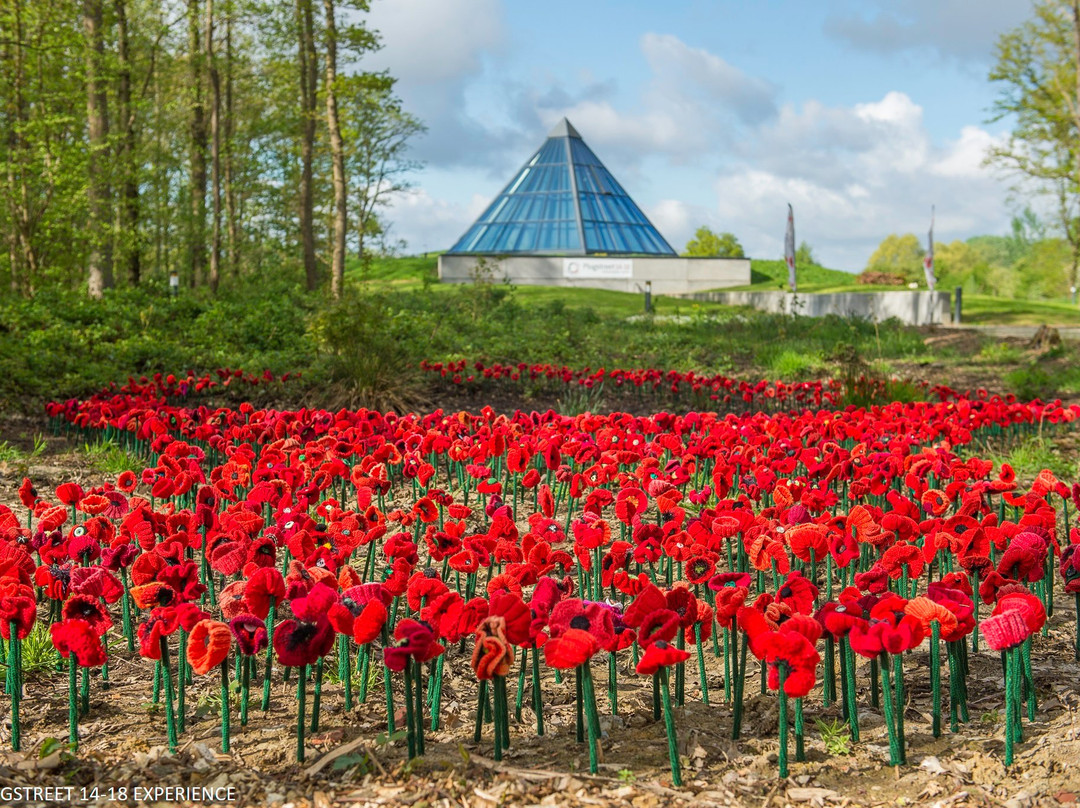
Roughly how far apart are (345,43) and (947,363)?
11.5 meters

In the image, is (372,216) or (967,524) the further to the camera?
(372,216)

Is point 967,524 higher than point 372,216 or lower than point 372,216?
lower

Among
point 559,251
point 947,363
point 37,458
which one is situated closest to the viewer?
point 37,458

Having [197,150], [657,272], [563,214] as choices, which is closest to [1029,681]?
[197,150]

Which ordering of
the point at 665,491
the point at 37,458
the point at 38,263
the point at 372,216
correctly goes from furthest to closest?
the point at 372,216
the point at 38,263
the point at 37,458
the point at 665,491

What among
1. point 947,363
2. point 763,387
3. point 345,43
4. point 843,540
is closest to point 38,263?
point 345,43

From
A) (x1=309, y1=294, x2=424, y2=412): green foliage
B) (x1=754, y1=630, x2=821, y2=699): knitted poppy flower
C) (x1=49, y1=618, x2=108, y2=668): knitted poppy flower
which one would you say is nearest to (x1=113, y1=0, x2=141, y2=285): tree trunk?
(x1=309, y1=294, x2=424, y2=412): green foliage

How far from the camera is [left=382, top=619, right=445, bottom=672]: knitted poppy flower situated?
7.20 ft

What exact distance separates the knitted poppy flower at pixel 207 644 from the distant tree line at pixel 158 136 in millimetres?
11516

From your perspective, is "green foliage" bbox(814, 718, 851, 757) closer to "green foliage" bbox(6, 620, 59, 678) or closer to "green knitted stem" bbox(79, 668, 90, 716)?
"green knitted stem" bbox(79, 668, 90, 716)

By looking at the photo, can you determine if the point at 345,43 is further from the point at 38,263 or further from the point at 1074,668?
the point at 1074,668

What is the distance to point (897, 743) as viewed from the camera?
Result: 2451 mm

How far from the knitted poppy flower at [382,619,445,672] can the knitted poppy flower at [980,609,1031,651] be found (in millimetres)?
1269

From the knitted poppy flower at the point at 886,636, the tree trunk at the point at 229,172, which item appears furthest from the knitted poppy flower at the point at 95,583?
the tree trunk at the point at 229,172
